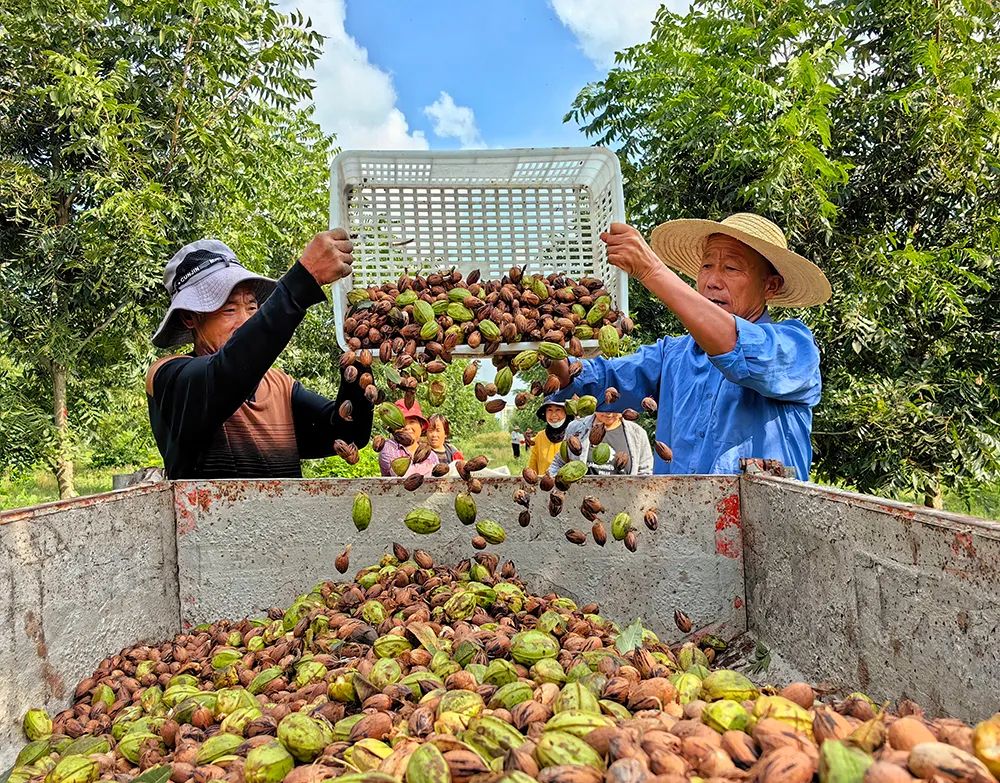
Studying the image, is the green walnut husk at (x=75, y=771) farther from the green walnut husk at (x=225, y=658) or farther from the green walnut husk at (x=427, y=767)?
the green walnut husk at (x=427, y=767)

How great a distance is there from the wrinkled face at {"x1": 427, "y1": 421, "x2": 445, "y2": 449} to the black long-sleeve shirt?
23.4 inches

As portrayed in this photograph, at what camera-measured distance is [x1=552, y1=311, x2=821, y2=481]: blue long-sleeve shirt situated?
2686 mm

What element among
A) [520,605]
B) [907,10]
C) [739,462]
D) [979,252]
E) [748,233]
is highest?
[907,10]

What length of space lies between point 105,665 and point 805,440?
2.67 m

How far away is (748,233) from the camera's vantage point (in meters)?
3.04

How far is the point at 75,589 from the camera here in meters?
2.35

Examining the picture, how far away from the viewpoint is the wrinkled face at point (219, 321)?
330cm

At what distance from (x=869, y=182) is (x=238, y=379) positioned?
7469 millimetres

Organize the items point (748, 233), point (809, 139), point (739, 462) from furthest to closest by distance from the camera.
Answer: point (809, 139) → point (748, 233) → point (739, 462)

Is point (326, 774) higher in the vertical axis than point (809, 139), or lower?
lower

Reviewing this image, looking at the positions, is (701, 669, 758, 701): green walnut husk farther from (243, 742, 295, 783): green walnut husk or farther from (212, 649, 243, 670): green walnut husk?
(212, 649, 243, 670): green walnut husk

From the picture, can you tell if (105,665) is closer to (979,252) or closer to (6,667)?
(6,667)

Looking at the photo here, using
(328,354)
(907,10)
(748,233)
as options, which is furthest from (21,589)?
(328,354)

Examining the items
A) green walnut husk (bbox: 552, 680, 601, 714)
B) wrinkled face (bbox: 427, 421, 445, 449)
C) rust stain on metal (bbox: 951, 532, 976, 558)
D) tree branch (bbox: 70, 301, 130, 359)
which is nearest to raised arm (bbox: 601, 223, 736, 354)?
wrinkled face (bbox: 427, 421, 445, 449)
